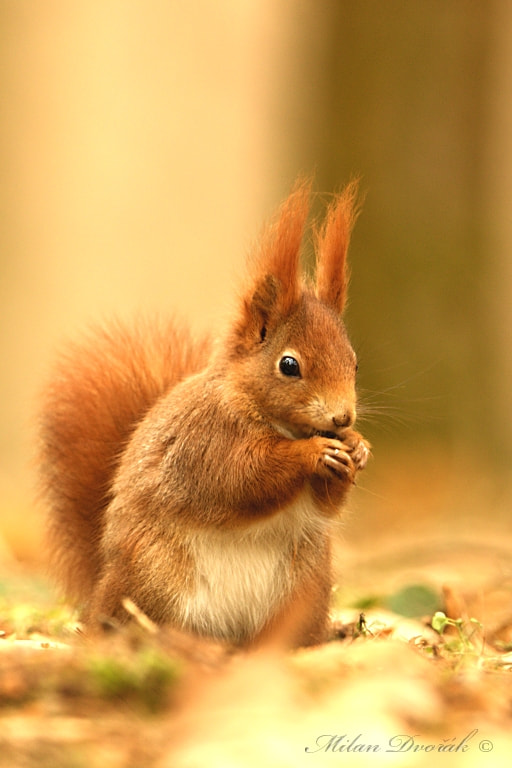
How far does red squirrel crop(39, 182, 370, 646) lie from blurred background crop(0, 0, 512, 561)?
1.35m

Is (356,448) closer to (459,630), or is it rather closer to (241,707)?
(459,630)

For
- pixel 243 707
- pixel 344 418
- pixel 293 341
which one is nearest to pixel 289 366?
pixel 293 341

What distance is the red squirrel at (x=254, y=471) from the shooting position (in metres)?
2.36

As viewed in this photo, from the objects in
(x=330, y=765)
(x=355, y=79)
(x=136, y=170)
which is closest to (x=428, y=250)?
(x=355, y=79)

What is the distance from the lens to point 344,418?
92.5 inches

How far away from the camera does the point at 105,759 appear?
147cm

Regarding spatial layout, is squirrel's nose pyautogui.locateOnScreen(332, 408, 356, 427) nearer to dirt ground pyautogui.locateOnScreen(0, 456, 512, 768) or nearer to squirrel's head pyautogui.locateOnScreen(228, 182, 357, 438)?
squirrel's head pyautogui.locateOnScreen(228, 182, 357, 438)

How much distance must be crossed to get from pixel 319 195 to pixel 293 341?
8.06 ft

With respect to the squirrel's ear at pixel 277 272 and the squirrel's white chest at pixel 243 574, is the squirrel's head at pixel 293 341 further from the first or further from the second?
the squirrel's white chest at pixel 243 574

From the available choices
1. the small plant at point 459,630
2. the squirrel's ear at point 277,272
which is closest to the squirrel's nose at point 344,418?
the squirrel's ear at point 277,272

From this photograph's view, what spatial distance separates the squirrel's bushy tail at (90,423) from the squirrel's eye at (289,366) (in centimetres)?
50

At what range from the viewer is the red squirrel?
2.36 m

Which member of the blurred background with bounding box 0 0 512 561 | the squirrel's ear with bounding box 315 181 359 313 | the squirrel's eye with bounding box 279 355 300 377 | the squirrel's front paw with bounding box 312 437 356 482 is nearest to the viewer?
the squirrel's front paw with bounding box 312 437 356 482

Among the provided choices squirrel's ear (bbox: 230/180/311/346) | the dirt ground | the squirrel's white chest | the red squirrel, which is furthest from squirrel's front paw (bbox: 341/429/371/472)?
the dirt ground
